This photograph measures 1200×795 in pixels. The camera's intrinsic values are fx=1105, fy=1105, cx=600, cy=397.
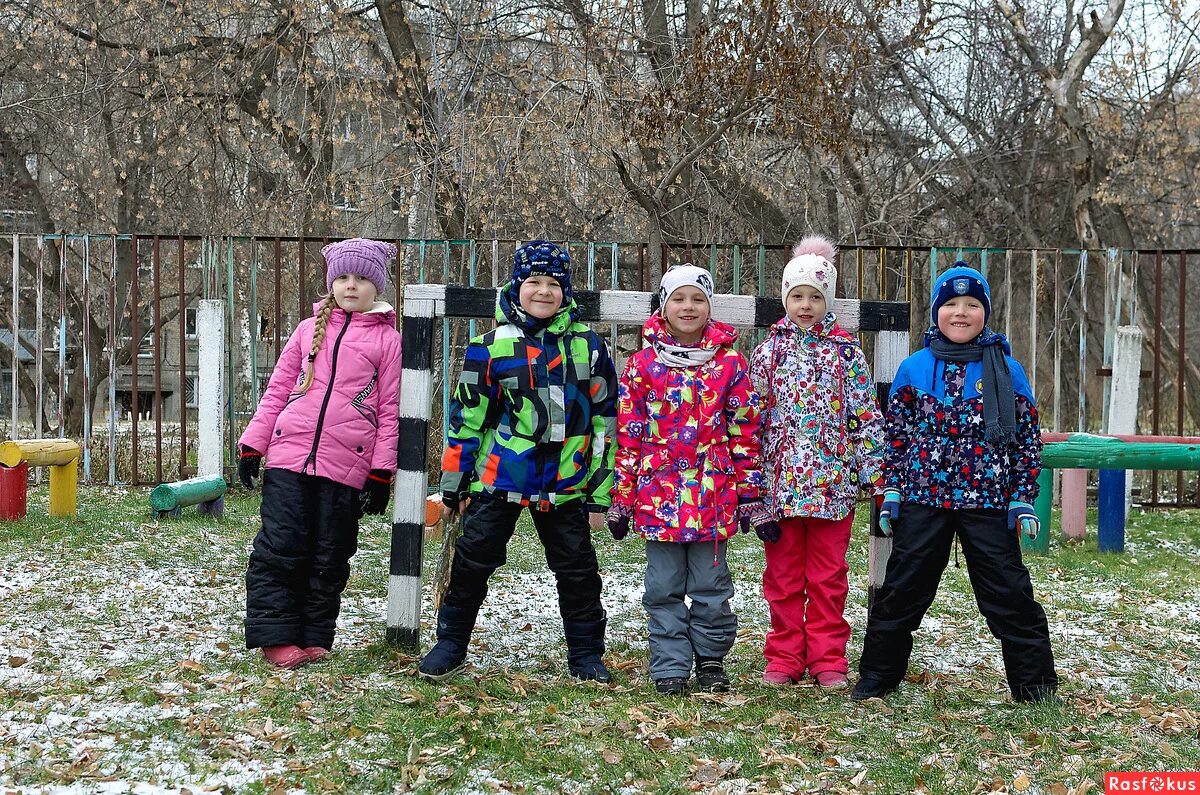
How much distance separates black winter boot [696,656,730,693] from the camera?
4.23 metres

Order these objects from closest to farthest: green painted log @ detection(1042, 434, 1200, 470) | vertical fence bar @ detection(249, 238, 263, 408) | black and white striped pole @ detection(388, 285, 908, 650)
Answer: black and white striped pole @ detection(388, 285, 908, 650)
green painted log @ detection(1042, 434, 1200, 470)
vertical fence bar @ detection(249, 238, 263, 408)

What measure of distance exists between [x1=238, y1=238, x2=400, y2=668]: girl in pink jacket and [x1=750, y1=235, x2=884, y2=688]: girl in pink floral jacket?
1.56m

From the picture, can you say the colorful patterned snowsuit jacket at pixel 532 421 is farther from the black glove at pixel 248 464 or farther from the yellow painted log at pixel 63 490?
the yellow painted log at pixel 63 490

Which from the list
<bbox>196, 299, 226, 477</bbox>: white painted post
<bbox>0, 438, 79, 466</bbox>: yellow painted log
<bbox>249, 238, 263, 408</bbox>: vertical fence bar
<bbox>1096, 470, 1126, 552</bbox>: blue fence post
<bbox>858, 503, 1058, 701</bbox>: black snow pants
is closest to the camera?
<bbox>858, 503, 1058, 701</bbox>: black snow pants

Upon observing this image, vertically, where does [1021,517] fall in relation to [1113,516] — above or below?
above

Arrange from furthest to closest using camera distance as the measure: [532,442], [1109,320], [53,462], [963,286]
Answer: [1109,320] < [53,462] < [532,442] < [963,286]

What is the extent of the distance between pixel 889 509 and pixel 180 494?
5.41 metres

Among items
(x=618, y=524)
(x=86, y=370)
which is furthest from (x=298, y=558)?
(x=86, y=370)

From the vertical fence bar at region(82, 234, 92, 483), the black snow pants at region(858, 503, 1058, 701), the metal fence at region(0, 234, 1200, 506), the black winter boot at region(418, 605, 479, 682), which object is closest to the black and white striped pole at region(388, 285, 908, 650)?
the black winter boot at region(418, 605, 479, 682)

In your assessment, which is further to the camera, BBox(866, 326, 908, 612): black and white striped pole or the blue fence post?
the blue fence post

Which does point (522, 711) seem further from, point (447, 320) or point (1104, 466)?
point (447, 320)

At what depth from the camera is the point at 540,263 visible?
4.25 m

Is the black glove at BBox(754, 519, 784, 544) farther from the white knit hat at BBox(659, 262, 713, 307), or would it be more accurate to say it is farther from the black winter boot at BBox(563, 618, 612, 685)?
the white knit hat at BBox(659, 262, 713, 307)

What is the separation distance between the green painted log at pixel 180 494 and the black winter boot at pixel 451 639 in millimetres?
4062
